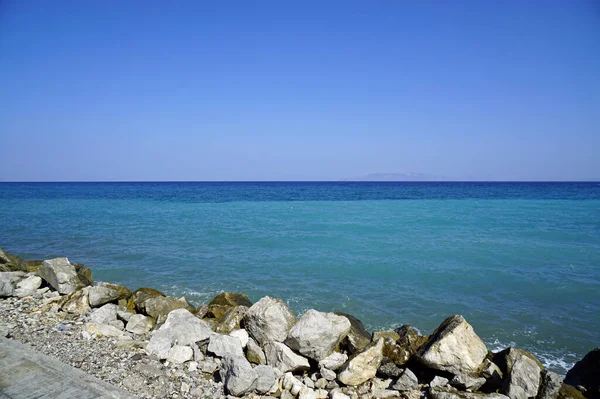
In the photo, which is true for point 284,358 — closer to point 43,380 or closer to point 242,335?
point 242,335

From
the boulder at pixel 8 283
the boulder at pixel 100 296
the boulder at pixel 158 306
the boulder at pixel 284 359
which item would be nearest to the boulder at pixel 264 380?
the boulder at pixel 284 359

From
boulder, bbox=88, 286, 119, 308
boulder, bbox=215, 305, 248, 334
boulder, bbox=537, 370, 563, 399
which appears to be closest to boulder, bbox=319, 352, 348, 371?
boulder, bbox=215, 305, 248, 334

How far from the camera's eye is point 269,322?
6.09m

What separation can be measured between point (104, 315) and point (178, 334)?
2274 millimetres

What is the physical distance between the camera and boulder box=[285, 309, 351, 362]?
553cm

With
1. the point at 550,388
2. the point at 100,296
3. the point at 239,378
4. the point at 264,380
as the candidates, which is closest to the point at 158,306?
the point at 100,296

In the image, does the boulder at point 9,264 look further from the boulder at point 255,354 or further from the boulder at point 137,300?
the boulder at point 255,354

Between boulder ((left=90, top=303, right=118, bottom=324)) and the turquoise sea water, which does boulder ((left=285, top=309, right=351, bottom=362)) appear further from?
boulder ((left=90, top=303, right=118, bottom=324))

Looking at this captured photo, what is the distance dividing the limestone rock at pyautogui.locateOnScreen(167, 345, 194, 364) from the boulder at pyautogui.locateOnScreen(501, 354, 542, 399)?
4.58 meters

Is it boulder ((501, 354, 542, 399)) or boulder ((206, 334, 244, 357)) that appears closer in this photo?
boulder ((501, 354, 542, 399))

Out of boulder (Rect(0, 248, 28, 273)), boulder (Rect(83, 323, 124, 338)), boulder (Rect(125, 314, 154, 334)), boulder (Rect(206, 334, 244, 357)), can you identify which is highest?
boulder (Rect(0, 248, 28, 273))

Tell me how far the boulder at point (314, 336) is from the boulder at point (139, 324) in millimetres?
3090

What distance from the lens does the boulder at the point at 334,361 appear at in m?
5.43

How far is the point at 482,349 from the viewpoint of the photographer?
5.29 meters
